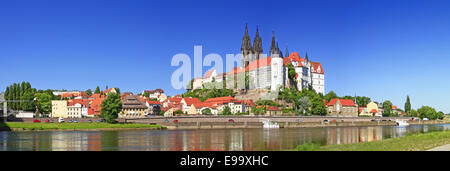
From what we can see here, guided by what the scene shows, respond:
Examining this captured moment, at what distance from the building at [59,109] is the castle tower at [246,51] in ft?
253

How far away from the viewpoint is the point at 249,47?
161750 mm

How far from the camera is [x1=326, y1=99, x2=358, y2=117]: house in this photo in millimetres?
123000

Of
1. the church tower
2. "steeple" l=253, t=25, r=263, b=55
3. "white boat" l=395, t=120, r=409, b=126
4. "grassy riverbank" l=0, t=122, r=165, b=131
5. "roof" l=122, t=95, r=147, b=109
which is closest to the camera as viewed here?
"grassy riverbank" l=0, t=122, r=165, b=131

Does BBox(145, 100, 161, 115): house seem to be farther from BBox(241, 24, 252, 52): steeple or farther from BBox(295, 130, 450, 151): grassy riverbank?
BBox(295, 130, 450, 151): grassy riverbank

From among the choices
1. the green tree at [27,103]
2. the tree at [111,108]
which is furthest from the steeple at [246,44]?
the tree at [111,108]

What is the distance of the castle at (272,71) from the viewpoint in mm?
128375

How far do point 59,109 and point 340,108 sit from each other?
247 feet

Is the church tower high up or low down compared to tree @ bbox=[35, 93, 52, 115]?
up

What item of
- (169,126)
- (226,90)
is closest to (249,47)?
(226,90)

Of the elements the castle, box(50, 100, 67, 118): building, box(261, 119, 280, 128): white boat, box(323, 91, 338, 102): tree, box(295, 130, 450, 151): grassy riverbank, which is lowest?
box(261, 119, 280, 128): white boat

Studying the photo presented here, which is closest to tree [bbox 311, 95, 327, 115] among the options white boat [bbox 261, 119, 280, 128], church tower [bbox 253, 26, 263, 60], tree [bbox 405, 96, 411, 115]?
white boat [bbox 261, 119, 280, 128]

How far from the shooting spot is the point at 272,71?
129m

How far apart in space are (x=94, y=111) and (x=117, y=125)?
A: 35.1 m
